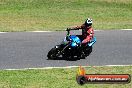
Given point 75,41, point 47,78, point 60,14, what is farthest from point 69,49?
point 60,14

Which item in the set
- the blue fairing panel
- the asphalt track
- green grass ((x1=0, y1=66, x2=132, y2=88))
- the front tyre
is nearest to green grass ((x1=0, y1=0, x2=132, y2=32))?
the asphalt track

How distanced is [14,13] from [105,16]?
233 inches

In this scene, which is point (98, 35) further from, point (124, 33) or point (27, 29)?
point (27, 29)

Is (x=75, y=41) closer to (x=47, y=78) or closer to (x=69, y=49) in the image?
(x=69, y=49)

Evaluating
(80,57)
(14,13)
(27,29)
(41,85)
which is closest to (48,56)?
(80,57)

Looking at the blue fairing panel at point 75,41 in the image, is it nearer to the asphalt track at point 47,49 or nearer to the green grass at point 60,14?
the asphalt track at point 47,49

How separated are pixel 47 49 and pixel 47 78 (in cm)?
519

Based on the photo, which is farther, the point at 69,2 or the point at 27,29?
the point at 69,2

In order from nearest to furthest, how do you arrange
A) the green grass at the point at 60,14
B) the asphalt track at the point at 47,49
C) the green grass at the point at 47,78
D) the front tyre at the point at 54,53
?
the green grass at the point at 47,78
the asphalt track at the point at 47,49
the front tyre at the point at 54,53
the green grass at the point at 60,14

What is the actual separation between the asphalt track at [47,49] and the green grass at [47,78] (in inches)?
43.1

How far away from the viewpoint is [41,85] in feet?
45.7

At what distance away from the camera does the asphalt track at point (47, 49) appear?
17.7 meters

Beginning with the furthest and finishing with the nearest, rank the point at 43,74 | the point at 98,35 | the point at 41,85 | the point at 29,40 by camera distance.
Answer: the point at 98,35
the point at 29,40
the point at 43,74
the point at 41,85

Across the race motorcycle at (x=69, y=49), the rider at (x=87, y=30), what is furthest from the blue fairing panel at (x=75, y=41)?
the rider at (x=87, y=30)
